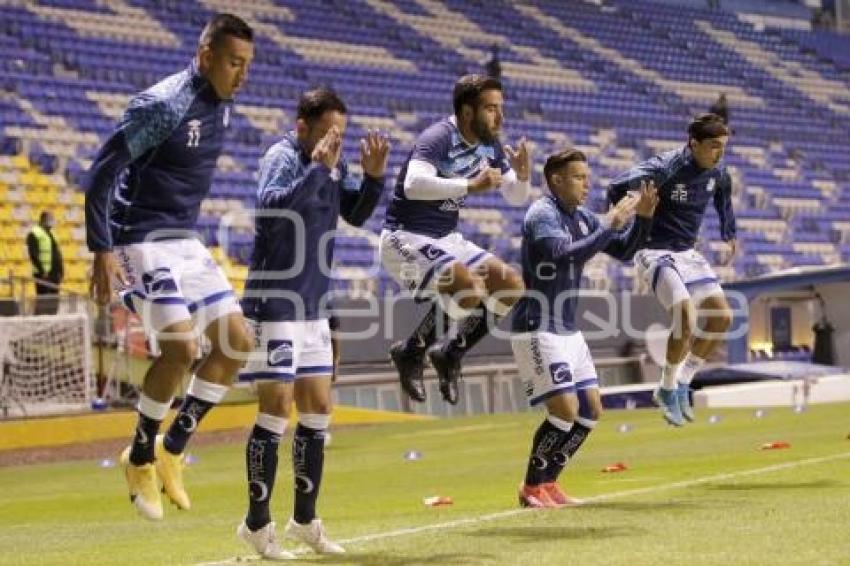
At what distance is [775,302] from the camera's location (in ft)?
A: 98.4

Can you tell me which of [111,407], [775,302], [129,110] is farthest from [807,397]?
[129,110]

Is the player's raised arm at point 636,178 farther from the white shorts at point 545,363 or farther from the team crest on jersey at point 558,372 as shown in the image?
the team crest on jersey at point 558,372

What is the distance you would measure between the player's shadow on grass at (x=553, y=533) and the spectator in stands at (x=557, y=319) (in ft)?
3.74

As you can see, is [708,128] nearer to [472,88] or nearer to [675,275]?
[675,275]

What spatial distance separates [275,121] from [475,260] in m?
21.2

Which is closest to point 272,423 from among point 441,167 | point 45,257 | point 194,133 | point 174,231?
point 174,231

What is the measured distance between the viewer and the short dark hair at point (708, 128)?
477 inches

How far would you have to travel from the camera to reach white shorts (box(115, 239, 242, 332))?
7.71 m

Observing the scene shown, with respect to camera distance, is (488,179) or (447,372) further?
(447,372)

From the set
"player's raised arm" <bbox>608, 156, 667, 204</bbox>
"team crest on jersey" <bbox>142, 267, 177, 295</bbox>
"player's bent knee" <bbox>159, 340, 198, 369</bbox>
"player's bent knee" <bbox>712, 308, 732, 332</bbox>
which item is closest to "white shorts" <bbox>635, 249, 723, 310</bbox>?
"player's bent knee" <bbox>712, 308, 732, 332</bbox>

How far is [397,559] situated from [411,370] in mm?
3473

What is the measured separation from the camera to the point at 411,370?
36.1 ft

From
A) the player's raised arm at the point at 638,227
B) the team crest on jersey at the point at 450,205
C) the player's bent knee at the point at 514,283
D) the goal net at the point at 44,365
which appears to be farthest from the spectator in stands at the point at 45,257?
the player's raised arm at the point at 638,227

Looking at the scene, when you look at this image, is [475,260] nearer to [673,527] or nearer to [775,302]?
[673,527]
